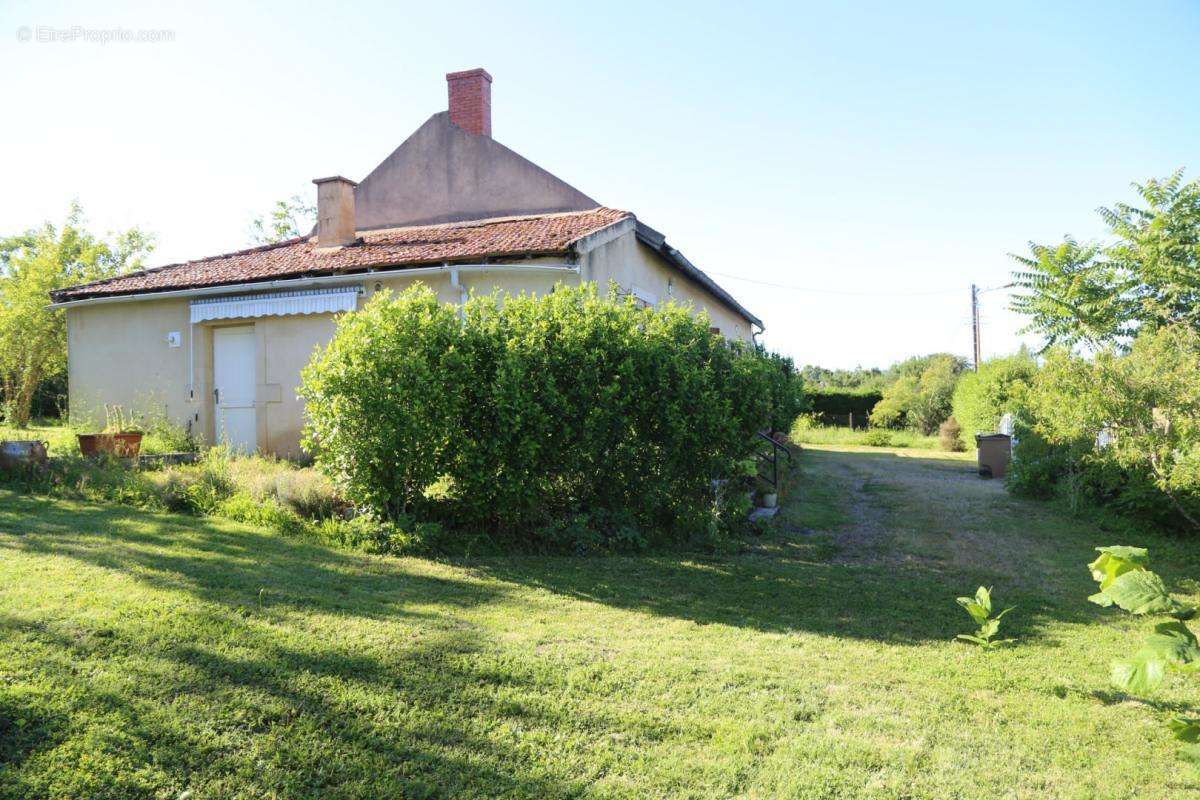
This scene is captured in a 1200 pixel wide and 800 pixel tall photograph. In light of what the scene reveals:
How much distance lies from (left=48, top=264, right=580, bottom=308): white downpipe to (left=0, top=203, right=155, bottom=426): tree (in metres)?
3.16

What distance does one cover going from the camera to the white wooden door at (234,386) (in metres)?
12.5

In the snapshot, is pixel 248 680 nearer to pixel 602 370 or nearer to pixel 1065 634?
pixel 602 370

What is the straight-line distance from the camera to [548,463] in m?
7.52

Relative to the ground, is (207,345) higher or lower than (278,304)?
lower

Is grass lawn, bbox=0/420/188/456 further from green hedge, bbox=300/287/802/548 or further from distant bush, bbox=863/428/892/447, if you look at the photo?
distant bush, bbox=863/428/892/447

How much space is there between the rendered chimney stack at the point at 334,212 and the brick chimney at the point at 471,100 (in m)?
3.07

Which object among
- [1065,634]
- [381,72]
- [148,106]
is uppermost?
[381,72]

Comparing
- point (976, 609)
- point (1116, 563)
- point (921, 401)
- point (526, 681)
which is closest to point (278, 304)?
point (526, 681)

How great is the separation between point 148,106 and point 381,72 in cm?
335

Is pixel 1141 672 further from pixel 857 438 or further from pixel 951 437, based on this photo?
pixel 857 438

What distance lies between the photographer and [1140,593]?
2.38 m

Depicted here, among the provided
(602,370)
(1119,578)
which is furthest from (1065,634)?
(602,370)

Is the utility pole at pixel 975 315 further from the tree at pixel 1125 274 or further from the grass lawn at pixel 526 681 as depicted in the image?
the grass lawn at pixel 526 681

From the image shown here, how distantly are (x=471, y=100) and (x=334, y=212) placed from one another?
4.03m
